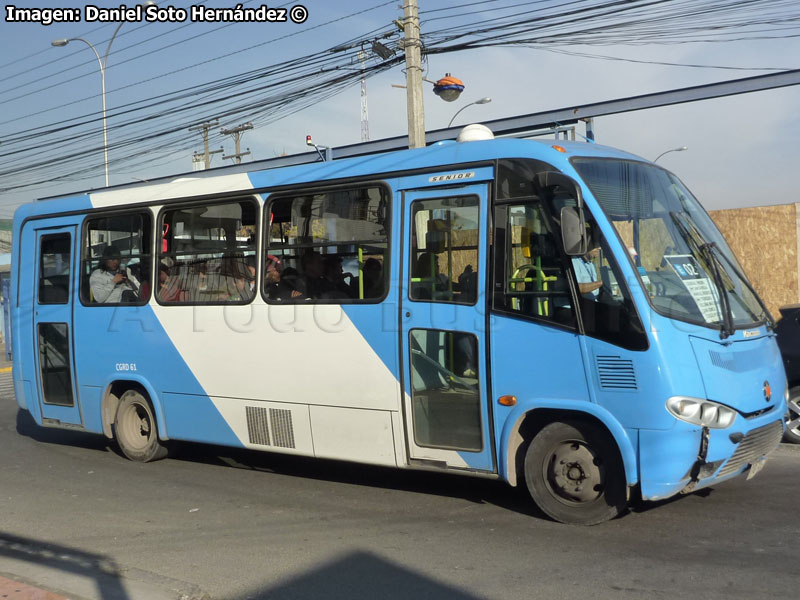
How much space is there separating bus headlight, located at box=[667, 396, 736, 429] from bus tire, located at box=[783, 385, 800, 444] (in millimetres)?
3979

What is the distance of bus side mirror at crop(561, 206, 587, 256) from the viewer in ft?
19.2

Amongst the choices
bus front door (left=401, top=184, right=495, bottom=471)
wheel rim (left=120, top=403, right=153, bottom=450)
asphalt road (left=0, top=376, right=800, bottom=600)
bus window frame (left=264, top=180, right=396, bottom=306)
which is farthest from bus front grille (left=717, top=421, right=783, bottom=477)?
wheel rim (left=120, top=403, right=153, bottom=450)

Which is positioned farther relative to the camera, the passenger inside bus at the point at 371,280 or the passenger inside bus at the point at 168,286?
the passenger inside bus at the point at 168,286

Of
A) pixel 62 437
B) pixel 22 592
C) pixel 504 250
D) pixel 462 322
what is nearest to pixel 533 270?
pixel 504 250

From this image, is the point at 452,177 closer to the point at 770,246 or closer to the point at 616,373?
the point at 616,373

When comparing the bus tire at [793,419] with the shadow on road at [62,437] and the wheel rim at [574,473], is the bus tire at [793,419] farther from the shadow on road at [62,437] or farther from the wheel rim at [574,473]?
the shadow on road at [62,437]

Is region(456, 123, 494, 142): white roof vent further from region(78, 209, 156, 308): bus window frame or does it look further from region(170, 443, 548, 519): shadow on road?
region(78, 209, 156, 308): bus window frame

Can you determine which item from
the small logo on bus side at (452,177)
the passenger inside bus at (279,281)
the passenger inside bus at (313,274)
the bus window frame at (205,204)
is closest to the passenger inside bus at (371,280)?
the passenger inside bus at (313,274)

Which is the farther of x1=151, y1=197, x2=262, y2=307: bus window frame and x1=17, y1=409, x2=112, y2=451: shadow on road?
x1=17, y1=409, x2=112, y2=451: shadow on road

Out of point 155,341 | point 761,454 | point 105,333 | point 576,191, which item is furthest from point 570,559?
point 105,333

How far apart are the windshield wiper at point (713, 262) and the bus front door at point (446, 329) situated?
4.96ft

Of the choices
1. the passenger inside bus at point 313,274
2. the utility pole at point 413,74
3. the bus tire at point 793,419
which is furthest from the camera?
the utility pole at point 413,74

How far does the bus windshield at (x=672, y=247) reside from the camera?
598 centimetres

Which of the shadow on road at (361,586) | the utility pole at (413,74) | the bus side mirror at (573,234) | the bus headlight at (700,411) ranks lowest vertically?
the shadow on road at (361,586)
